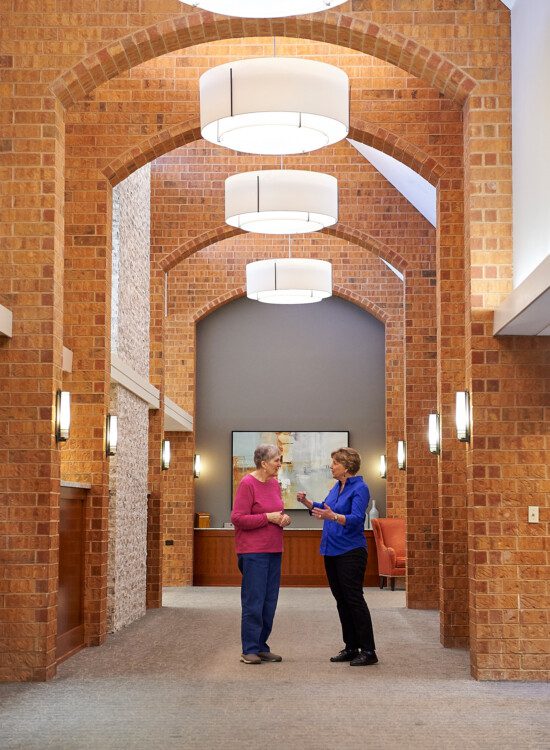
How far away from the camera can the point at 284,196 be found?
33.6ft

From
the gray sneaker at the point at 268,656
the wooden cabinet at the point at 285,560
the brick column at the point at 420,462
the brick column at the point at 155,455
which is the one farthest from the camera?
the wooden cabinet at the point at 285,560

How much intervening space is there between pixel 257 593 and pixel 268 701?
5.17 ft

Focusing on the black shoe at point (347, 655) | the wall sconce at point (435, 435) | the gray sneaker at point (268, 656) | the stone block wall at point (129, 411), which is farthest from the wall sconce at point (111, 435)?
the wall sconce at point (435, 435)

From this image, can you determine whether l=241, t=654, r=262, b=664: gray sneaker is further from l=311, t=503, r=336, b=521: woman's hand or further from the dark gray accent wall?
the dark gray accent wall

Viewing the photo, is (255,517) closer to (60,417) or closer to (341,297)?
(60,417)

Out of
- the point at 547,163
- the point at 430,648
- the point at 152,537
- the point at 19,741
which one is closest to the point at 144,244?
the point at 152,537

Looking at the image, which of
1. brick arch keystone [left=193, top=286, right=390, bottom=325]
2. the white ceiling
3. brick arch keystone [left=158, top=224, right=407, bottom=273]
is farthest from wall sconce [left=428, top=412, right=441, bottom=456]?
brick arch keystone [left=193, top=286, right=390, bottom=325]

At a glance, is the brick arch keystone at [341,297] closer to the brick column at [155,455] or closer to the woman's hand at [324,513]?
the brick column at [155,455]

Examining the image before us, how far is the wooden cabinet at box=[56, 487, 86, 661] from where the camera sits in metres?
9.04

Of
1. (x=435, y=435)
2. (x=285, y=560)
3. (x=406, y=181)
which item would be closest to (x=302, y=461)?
(x=285, y=560)

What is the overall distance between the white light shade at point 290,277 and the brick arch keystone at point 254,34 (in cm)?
574

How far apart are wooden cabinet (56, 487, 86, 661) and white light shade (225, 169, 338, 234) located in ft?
10.0

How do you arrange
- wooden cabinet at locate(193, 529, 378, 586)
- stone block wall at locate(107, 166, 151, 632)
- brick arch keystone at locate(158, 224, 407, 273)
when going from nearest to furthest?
stone block wall at locate(107, 166, 151, 632) < brick arch keystone at locate(158, 224, 407, 273) < wooden cabinet at locate(193, 529, 378, 586)

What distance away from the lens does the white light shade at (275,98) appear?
806cm
